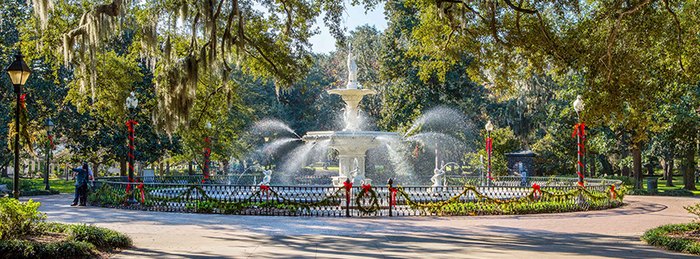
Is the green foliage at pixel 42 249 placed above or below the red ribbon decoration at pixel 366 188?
below

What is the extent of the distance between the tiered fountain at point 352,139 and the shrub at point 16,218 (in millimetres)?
13925

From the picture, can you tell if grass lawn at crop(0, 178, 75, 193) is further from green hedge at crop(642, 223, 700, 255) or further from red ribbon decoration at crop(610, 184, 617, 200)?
green hedge at crop(642, 223, 700, 255)

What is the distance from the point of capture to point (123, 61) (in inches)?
1158

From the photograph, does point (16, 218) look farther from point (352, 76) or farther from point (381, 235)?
point (352, 76)

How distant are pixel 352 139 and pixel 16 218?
14773 millimetres

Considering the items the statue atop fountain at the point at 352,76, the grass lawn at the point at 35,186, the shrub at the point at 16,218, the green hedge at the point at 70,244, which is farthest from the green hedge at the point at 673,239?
the grass lawn at the point at 35,186

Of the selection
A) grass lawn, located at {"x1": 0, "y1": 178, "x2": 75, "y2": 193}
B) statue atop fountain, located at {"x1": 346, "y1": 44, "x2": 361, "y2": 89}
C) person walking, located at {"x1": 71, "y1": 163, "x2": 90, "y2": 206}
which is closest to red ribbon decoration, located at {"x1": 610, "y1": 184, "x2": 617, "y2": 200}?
statue atop fountain, located at {"x1": 346, "y1": 44, "x2": 361, "y2": 89}

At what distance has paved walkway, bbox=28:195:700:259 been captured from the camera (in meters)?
11.9

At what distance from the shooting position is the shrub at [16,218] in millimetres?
10672

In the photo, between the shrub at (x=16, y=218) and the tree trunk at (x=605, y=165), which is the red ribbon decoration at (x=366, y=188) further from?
the tree trunk at (x=605, y=165)

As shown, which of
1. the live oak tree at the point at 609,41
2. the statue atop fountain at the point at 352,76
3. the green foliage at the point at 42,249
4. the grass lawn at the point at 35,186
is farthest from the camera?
the grass lawn at the point at 35,186

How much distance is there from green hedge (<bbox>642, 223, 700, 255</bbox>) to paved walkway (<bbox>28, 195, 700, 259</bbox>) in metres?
0.32

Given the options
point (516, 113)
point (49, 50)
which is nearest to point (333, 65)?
point (516, 113)

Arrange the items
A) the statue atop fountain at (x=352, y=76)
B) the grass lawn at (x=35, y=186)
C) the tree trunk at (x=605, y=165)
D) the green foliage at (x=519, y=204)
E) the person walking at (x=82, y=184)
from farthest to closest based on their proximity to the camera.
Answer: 1. the tree trunk at (x=605, y=165)
2. the grass lawn at (x=35, y=186)
3. the statue atop fountain at (x=352, y=76)
4. the person walking at (x=82, y=184)
5. the green foliage at (x=519, y=204)
